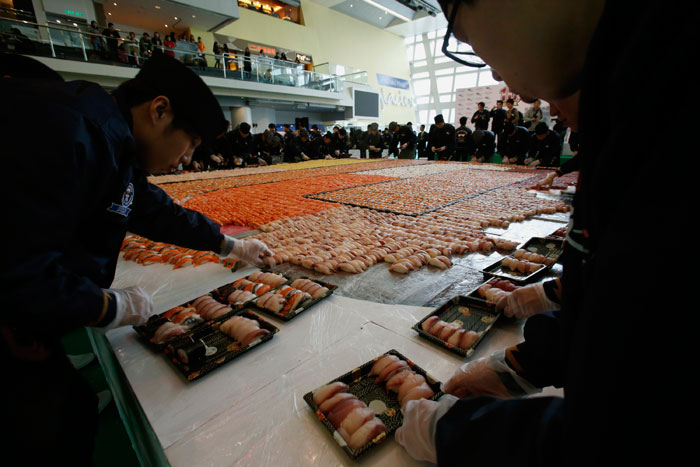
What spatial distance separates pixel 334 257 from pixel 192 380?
1560mm

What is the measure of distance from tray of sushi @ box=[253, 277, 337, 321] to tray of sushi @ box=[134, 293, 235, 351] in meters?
0.21

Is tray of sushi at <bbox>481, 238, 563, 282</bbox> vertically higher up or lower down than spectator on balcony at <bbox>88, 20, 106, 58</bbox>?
lower down

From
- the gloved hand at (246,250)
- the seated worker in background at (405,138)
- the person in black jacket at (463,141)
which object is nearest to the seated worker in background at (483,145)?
the person in black jacket at (463,141)

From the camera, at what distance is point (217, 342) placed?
1.71 m

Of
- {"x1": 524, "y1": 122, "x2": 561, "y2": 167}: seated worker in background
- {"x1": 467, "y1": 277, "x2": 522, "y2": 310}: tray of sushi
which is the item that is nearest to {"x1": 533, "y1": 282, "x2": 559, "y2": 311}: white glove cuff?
{"x1": 467, "y1": 277, "x2": 522, "y2": 310}: tray of sushi

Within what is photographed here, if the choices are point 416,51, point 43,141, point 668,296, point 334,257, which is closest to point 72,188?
point 43,141

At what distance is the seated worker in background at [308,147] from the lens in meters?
14.3

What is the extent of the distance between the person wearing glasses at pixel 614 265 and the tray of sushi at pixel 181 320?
150 centimetres

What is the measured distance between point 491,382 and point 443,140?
13.3 metres

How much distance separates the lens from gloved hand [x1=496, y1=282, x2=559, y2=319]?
1.62m

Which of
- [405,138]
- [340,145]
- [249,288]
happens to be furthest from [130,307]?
[340,145]

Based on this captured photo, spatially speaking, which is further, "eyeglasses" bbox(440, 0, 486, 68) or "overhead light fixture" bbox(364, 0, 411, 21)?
"overhead light fixture" bbox(364, 0, 411, 21)

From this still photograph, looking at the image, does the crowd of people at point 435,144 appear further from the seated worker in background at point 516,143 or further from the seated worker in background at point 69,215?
the seated worker in background at point 69,215

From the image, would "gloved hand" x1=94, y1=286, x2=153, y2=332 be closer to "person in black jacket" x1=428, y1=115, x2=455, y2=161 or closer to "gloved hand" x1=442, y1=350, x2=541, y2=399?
"gloved hand" x1=442, y1=350, x2=541, y2=399
